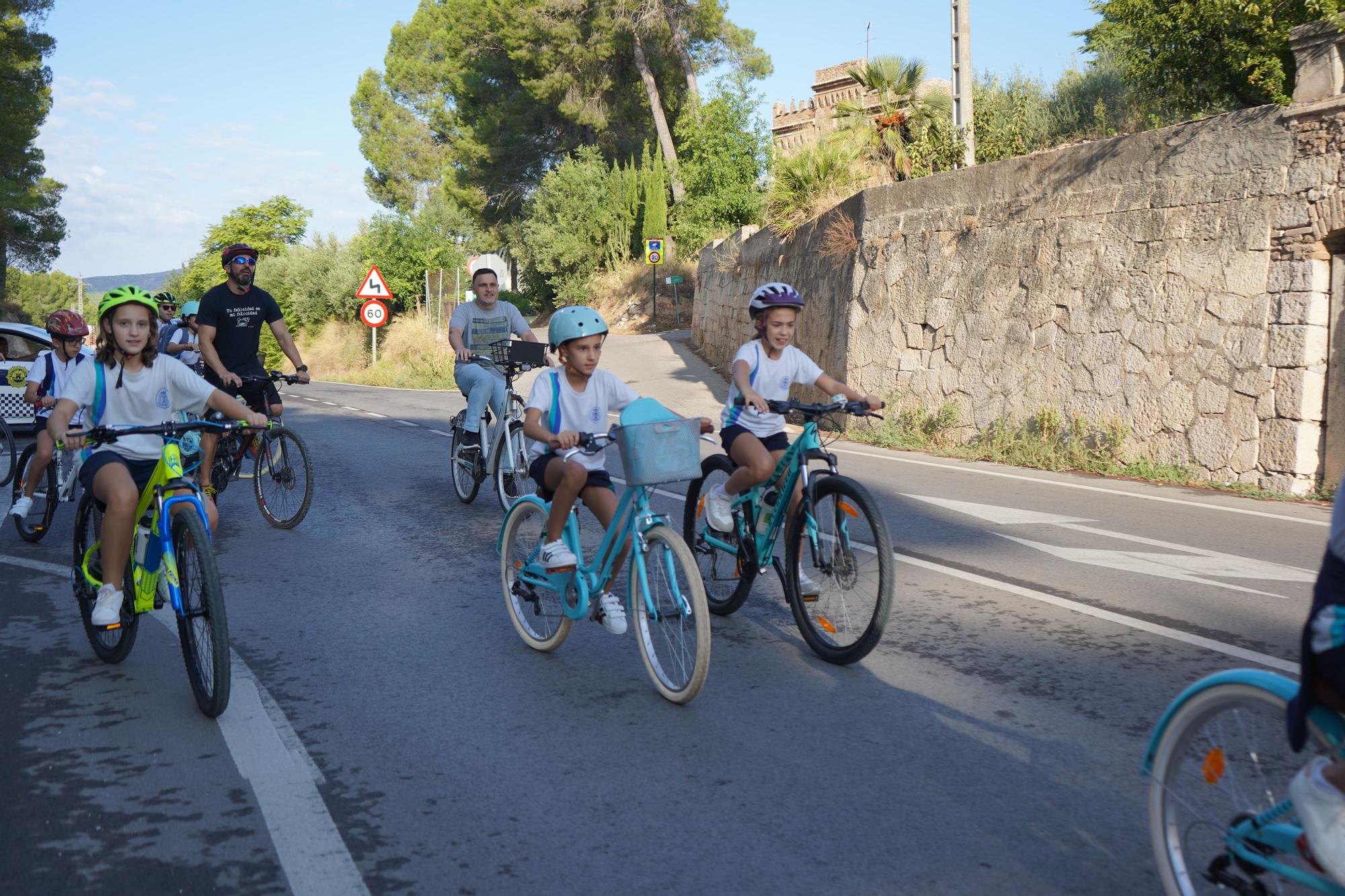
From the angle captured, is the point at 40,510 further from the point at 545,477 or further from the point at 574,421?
the point at 574,421

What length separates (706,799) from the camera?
150 inches

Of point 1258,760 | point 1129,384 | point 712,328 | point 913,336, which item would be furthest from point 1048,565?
point 712,328

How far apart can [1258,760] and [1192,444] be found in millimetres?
10105

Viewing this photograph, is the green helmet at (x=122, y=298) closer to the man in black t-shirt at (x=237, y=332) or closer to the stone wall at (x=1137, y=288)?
the man in black t-shirt at (x=237, y=332)

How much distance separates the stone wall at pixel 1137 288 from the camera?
11.0 metres

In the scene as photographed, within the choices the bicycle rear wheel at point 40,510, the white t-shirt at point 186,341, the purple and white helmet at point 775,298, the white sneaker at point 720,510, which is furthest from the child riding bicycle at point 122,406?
the white t-shirt at point 186,341

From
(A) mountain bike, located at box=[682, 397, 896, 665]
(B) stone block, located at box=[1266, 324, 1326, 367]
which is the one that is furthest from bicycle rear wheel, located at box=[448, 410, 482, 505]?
(B) stone block, located at box=[1266, 324, 1326, 367]

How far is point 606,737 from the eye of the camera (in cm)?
441

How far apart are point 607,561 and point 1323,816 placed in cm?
314

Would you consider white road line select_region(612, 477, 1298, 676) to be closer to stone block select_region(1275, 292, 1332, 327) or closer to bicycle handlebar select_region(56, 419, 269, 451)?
bicycle handlebar select_region(56, 419, 269, 451)


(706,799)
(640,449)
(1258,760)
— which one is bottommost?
(706,799)

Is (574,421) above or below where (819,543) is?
above

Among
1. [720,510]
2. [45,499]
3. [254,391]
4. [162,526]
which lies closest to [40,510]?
[45,499]

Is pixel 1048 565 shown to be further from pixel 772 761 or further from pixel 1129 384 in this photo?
A: pixel 1129 384
